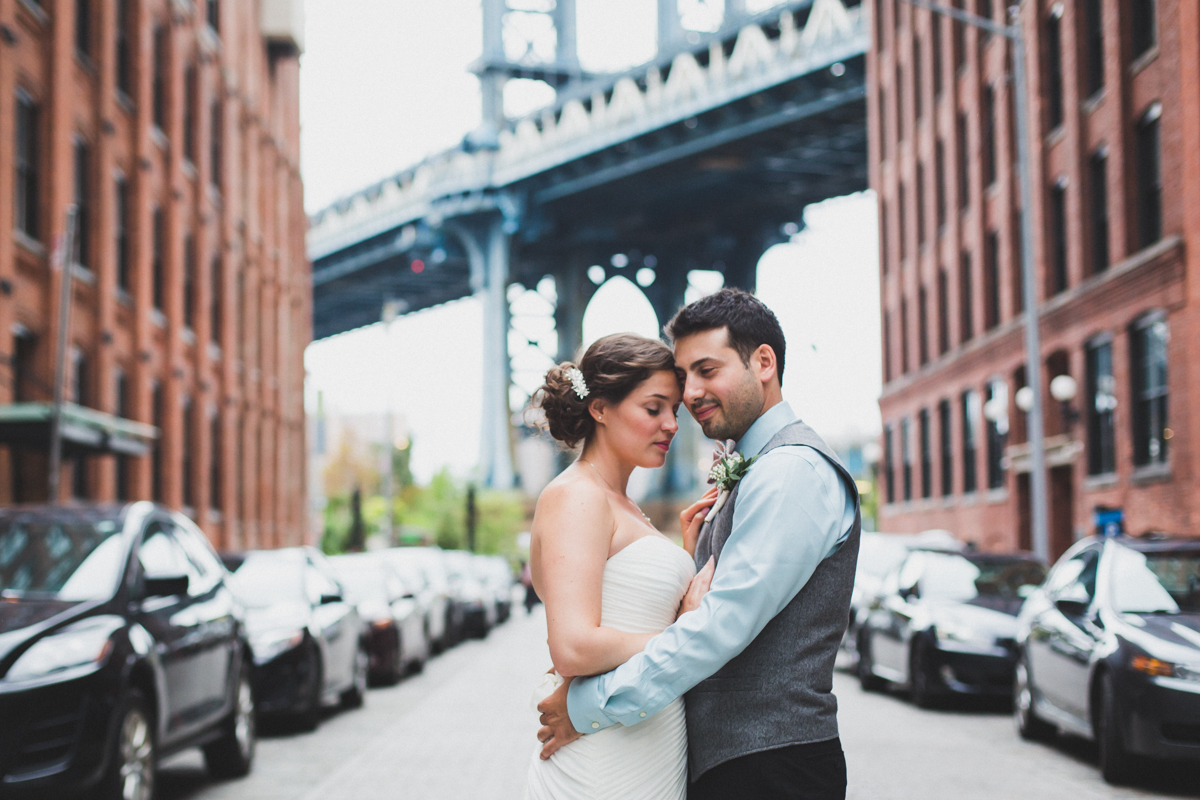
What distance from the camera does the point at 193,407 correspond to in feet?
111

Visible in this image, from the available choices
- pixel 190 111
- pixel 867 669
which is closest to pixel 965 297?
pixel 190 111

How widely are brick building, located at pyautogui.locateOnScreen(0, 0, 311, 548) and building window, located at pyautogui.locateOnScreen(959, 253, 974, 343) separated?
62.1 ft

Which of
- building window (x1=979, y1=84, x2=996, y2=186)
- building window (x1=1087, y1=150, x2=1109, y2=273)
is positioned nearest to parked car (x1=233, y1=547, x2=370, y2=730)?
building window (x1=1087, y1=150, x2=1109, y2=273)

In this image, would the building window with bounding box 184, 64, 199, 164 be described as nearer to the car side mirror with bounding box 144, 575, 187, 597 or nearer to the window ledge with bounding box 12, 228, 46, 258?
the window ledge with bounding box 12, 228, 46, 258

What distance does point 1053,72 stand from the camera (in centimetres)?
3147

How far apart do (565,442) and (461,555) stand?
29870 millimetres

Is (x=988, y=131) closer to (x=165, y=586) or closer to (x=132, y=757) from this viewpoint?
(x=165, y=586)

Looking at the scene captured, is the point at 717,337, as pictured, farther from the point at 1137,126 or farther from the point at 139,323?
the point at 139,323

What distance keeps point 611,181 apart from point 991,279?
38.2 meters

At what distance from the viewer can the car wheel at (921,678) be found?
14125 mm

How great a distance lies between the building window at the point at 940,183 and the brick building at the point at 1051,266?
64mm

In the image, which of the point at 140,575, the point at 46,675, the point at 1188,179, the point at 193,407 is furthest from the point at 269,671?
the point at 193,407

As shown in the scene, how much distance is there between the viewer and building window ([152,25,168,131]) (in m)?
31.4

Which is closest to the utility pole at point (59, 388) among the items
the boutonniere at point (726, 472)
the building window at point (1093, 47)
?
the boutonniere at point (726, 472)
